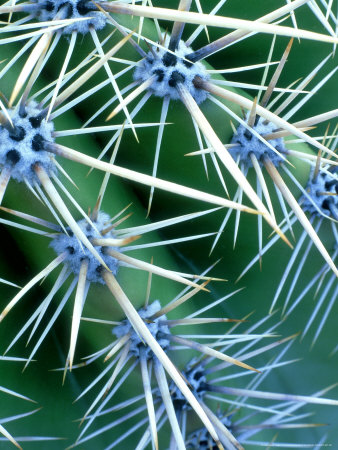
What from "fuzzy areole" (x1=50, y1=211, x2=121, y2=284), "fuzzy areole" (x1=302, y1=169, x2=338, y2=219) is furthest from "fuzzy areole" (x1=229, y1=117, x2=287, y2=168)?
"fuzzy areole" (x1=50, y1=211, x2=121, y2=284)

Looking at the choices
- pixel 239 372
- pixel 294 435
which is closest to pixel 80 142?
pixel 239 372

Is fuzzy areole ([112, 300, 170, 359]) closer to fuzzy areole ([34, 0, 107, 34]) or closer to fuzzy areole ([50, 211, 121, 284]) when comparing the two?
fuzzy areole ([50, 211, 121, 284])

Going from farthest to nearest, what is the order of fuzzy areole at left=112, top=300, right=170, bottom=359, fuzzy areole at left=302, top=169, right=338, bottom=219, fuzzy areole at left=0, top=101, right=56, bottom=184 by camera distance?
fuzzy areole at left=302, top=169, right=338, bottom=219 < fuzzy areole at left=112, top=300, right=170, bottom=359 < fuzzy areole at left=0, top=101, right=56, bottom=184

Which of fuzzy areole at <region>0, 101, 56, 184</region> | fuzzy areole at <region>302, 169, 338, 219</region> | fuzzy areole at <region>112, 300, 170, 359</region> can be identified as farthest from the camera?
fuzzy areole at <region>302, 169, 338, 219</region>

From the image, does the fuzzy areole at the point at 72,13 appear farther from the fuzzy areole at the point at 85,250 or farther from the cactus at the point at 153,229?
the fuzzy areole at the point at 85,250

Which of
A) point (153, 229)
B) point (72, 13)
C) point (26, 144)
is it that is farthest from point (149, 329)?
point (72, 13)

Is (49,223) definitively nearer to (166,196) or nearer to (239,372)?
(166,196)

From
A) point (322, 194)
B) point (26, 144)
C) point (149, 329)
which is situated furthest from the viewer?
point (322, 194)

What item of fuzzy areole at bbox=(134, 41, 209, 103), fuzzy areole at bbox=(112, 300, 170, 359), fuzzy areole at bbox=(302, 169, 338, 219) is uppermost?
fuzzy areole at bbox=(134, 41, 209, 103)

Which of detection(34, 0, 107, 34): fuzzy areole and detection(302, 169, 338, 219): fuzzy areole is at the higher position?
detection(34, 0, 107, 34): fuzzy areole

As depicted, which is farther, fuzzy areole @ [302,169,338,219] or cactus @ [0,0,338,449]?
fuzzy areole @ [302,169,338,219]

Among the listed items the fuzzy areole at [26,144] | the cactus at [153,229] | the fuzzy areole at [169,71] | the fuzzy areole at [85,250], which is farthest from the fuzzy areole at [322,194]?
the fuzzy areole at [26,144]

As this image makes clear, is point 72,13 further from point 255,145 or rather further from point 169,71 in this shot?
point 255,145
